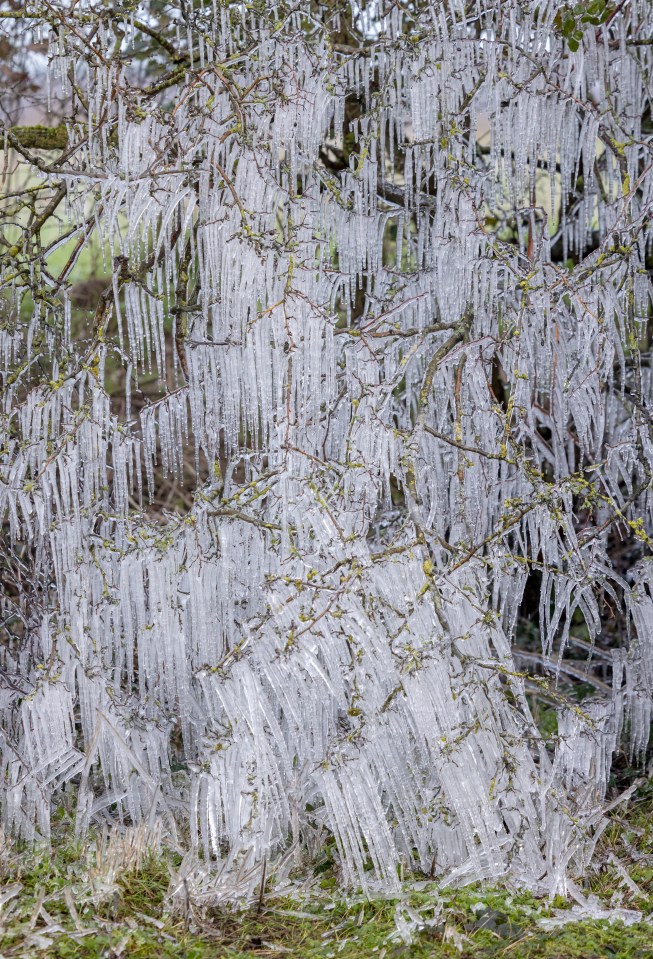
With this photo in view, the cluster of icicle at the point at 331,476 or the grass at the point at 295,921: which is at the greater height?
the cluster of icicle at the point at 331,476

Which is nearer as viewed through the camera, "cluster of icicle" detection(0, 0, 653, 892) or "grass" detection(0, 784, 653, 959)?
"grass" detection(0, 784, 653, 959)

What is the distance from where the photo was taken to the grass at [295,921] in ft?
6.46

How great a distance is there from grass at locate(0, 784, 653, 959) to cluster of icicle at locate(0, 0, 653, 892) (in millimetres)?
99

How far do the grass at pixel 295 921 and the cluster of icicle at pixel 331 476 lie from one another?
0.33 ft

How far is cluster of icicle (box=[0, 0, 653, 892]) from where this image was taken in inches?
85.2

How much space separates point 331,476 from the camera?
2.41 metres

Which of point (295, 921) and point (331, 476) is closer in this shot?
point (295, 921)

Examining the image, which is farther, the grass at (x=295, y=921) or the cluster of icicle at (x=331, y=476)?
the cluster of icicle at (x=331, y=476)

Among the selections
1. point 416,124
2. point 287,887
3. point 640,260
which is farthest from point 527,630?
point 416,124

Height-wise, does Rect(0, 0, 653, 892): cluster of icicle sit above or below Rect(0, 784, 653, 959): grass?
above

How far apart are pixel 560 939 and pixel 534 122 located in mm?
1992

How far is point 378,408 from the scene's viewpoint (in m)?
2.33

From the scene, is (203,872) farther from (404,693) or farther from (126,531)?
(126,531)

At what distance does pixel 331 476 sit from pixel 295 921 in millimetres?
1042
